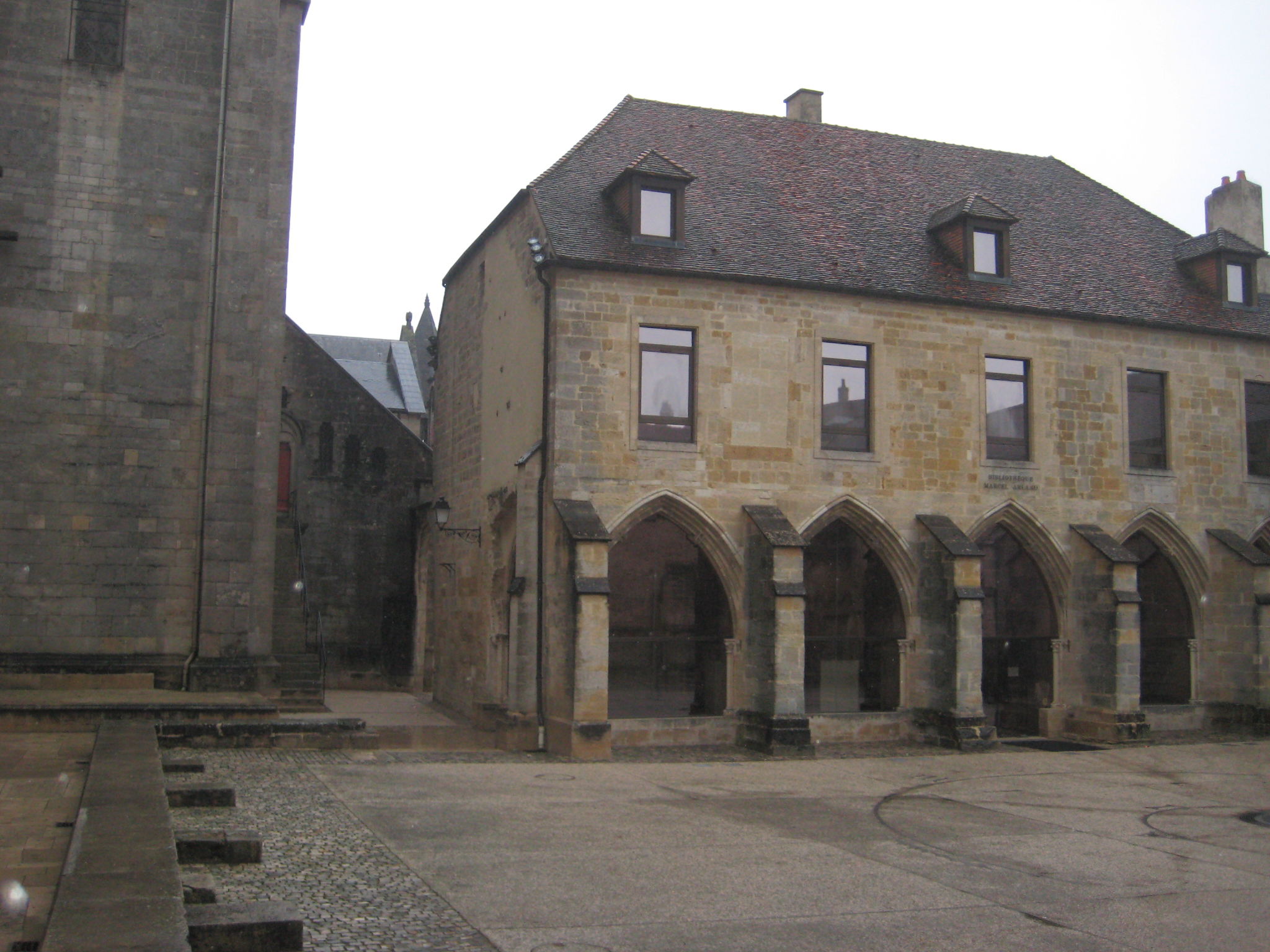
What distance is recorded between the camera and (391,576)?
27469mm

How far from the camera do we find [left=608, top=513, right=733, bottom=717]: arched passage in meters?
17.6

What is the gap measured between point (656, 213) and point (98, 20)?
339 inches

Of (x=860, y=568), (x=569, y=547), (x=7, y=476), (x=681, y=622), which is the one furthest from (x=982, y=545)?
(x=7, y=476)

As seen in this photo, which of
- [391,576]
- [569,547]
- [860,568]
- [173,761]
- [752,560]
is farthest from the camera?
[391,576]

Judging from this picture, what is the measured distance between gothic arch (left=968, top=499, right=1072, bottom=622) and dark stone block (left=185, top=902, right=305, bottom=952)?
15.1 metres

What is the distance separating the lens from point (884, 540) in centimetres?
1828

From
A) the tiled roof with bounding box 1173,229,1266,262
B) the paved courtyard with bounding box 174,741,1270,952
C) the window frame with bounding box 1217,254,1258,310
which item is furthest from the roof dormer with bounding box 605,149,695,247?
the window frame with bounding box 1217,254,1258,310

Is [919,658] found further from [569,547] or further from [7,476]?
[7,476]

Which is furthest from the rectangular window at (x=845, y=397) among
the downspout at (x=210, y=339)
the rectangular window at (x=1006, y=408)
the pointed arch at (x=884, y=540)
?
the downspout at (x=210, y=339)

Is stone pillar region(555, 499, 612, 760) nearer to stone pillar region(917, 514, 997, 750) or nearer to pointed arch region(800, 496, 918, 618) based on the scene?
pointed arch region(800, 496, 918, 618)

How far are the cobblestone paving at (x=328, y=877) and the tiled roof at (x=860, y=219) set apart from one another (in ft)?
29.6

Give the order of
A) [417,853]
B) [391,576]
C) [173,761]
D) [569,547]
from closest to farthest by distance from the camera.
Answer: [417,853] → [173,761] → [569,547] → [391,576]

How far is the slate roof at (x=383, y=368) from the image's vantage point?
41.8 meters

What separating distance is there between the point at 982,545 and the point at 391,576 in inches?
544
